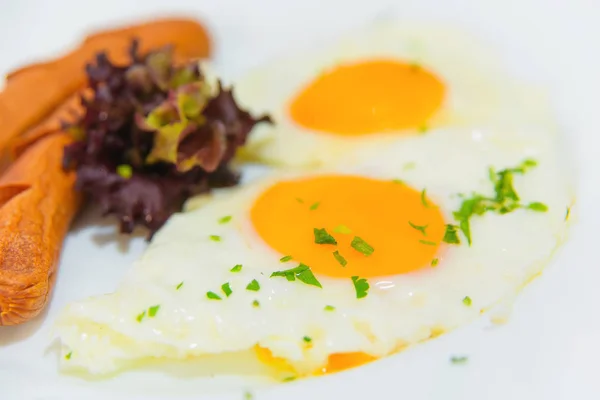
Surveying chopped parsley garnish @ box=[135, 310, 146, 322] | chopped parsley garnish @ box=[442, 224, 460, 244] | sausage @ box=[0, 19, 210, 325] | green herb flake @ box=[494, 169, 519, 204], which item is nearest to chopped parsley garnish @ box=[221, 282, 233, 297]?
chopped parsley garnish @ box=[135, 310, 146, 322]

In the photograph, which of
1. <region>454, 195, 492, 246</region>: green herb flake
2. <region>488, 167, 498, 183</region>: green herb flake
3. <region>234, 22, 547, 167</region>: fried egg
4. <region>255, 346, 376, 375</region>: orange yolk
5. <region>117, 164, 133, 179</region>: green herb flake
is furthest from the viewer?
<region>234, 22, 547, 167</region>: fried egg

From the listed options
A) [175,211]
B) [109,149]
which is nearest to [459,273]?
[175,211]

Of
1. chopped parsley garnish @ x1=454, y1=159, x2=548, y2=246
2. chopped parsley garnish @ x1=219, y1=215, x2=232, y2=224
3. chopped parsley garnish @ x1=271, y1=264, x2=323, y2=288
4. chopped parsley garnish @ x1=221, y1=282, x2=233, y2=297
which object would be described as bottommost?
chopped parsley garnish @ x1=221, y1=282, x2=233, y2=297

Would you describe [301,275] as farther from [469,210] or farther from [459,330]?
[469,210]

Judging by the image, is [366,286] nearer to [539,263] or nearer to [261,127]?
[539,263]

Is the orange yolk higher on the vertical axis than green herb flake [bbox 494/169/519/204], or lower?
lower

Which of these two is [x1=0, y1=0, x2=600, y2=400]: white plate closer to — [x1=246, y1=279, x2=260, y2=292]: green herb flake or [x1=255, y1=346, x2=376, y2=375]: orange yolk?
[x1=255, y1=346, x2=376, y2=375]: orange yolk
